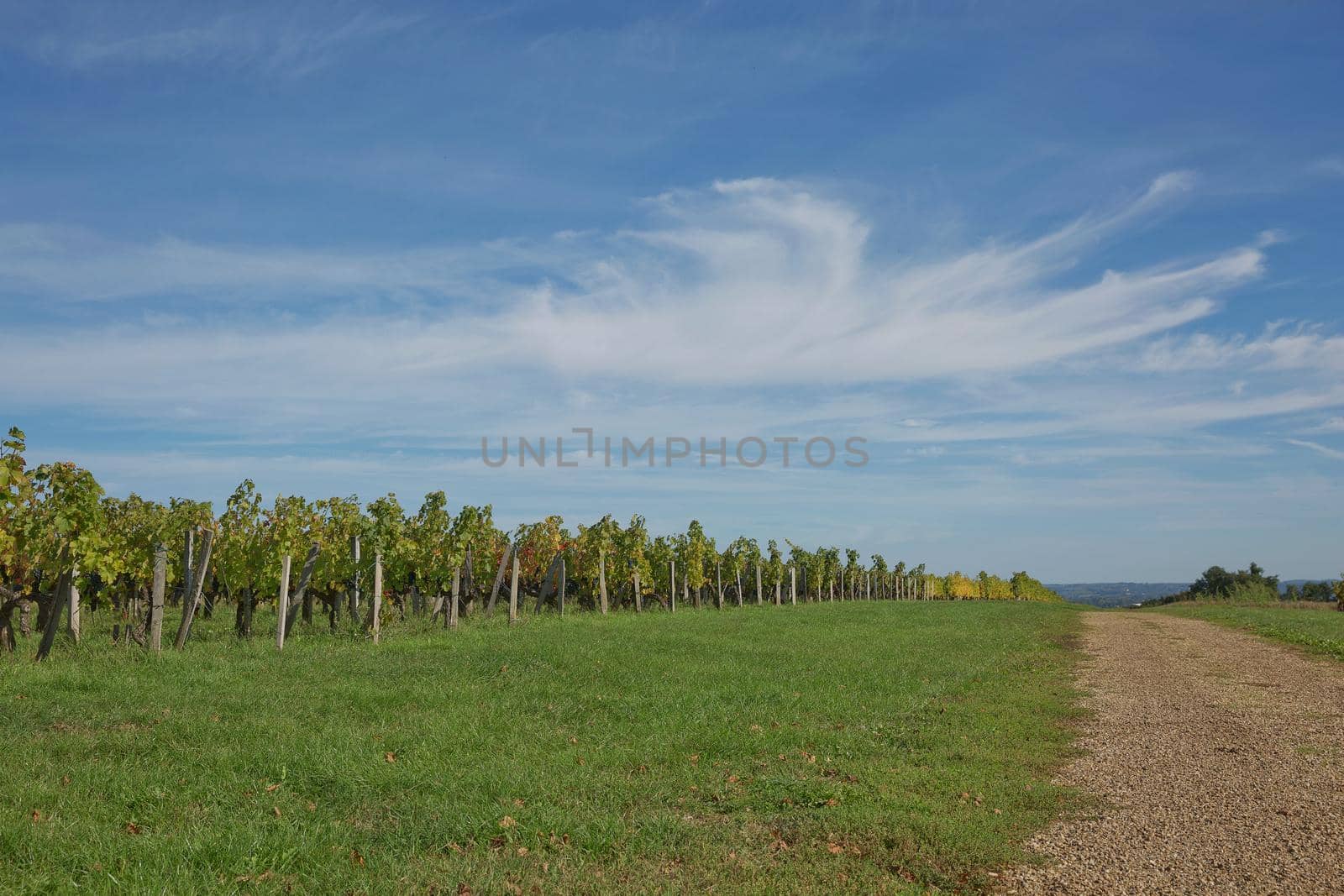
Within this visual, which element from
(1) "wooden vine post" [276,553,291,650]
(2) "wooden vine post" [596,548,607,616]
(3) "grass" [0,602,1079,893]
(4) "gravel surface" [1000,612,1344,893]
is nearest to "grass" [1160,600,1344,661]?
(4) "gravel surface" [1000,612,1344,893]

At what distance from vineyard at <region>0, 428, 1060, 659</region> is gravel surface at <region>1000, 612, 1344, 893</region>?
1322 centimetres

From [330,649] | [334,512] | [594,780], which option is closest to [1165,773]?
[594,780]

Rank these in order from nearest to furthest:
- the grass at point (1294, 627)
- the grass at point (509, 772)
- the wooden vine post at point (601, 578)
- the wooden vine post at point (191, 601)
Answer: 1. the grass at point (509, 772)
2. the wooden vine post at point (191, 601)
3. the grass at point (1294, 627)
4. the wooden vine post at point (601, 578)

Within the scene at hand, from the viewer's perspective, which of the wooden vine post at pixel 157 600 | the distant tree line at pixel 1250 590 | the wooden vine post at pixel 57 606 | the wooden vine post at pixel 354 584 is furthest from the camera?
the distant tree line at pixel 1250 590

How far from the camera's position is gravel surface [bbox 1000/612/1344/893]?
6094 mm

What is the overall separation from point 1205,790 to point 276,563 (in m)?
17.2

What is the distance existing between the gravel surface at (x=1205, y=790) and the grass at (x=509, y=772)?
50 cm

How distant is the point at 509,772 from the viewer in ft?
26.2

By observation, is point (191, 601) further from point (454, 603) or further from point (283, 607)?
point (454, 603)

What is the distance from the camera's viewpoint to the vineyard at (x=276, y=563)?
13.7 metres

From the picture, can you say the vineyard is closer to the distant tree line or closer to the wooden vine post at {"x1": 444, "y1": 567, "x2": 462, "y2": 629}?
the wooden vine post at {"x1": 444, "y1": 567, "x2": 462, "y2": 629}

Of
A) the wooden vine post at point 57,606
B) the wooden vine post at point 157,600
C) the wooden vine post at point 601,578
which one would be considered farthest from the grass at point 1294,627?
the wooden vine post at point 57,606

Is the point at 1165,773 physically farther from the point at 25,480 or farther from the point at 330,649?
the point at 25,480

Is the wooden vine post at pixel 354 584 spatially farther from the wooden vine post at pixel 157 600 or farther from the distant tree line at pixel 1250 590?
the distant tree line at pixel 1250 590
